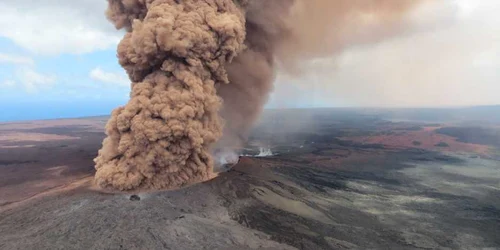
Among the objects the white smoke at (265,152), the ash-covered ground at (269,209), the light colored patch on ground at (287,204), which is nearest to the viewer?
the ash-covered ground at (269,209)

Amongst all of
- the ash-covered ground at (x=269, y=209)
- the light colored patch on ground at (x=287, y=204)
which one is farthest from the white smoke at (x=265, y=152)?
the light colored patch on ground at (x=287, y=204)

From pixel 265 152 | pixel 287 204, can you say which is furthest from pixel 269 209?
pixel 265 152

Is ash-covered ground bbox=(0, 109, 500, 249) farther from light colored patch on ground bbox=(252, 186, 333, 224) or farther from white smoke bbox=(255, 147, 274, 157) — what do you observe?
white smoke bbox=(255, 147, 274, 157)

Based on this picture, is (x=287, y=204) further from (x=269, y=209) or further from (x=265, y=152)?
(x=265, y=152)

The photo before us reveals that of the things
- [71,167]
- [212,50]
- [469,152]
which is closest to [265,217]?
[212,50]

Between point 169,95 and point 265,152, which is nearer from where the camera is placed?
point 169,95

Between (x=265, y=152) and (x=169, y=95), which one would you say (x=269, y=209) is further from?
(x=265, y=152)

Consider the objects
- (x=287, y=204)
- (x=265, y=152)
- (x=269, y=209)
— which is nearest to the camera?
(x=269, y=209)

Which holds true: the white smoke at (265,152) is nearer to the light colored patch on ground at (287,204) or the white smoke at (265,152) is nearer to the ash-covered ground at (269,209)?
the ash-covered ground at (269,209)

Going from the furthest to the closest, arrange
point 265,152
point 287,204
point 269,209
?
1. point 265,152
2. point 287,204
3. point 269,209

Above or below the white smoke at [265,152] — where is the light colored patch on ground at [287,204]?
below

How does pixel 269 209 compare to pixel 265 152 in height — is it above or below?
below
